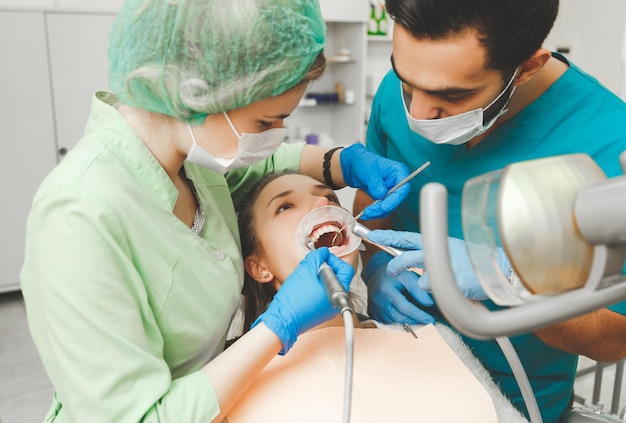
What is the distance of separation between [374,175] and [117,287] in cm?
76

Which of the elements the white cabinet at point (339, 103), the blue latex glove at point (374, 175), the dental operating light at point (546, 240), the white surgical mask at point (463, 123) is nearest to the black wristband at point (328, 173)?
the blue latex glove at point (374, 175)

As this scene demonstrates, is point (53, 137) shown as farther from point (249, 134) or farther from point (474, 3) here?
point (474, 3)

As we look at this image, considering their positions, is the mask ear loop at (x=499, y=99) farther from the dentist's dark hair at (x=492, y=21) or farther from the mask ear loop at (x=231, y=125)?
the mask ear loop at (x=231, y=125)

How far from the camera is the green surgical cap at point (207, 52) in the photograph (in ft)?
3.04

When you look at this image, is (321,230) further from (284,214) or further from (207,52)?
(207,52)

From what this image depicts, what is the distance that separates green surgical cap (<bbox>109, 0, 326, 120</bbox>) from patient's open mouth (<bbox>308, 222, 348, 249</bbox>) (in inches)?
21.0

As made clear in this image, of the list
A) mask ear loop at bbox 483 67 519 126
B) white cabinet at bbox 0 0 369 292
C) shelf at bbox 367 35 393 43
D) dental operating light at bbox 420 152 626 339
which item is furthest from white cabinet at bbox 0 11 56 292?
dental operating light at bbox 420 152 626 339

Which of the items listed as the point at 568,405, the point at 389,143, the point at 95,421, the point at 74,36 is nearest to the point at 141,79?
the point at 95,421

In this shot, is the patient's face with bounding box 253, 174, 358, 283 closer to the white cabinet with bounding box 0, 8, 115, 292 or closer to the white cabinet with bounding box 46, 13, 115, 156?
the white cabinet with bounding box 46, 13, 115, 156

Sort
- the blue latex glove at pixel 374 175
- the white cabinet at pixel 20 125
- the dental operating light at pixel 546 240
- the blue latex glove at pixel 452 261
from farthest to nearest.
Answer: the white cabinet at pixel 20 125, the blue latex glove at pixel 374 175, the blue latex glove at pixel 452 261, the dental operating light at pixel 546 240

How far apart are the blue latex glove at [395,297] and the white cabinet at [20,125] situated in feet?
8.68

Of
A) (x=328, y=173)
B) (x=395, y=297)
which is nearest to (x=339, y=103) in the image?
(x=328, y=173)

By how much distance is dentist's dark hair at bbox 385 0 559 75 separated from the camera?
1.05 metres

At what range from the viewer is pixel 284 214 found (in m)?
1.48
